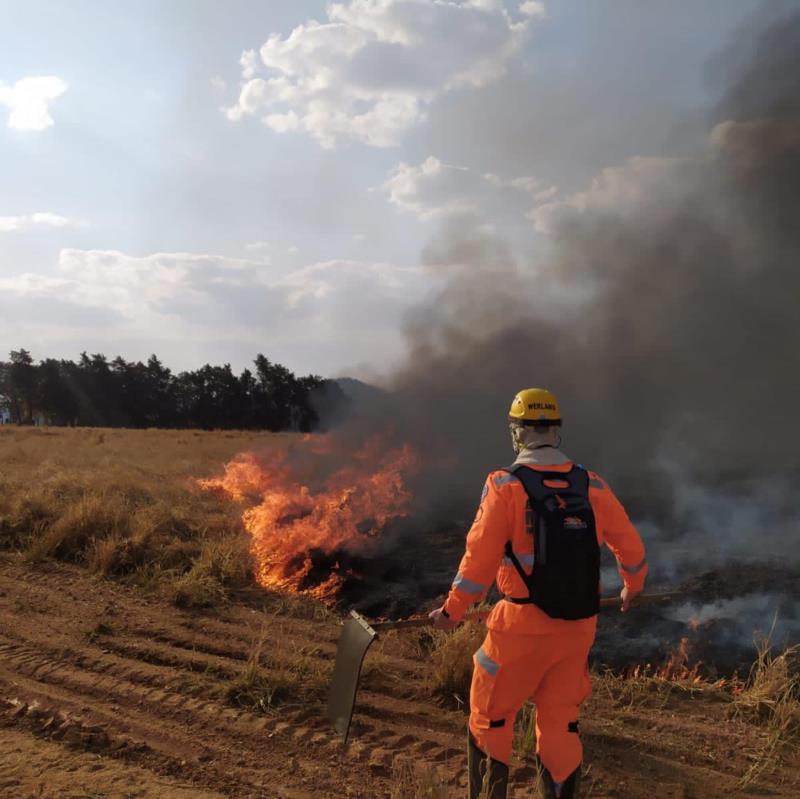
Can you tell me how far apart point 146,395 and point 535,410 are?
2547 inches

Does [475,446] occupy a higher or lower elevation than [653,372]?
lower

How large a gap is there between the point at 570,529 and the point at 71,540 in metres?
7.56

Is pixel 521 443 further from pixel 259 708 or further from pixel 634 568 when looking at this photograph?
pixel 259 708

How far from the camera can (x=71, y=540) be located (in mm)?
8188

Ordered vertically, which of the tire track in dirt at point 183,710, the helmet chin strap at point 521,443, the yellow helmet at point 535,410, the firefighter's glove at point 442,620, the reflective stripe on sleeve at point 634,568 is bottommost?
the tire track in dirt at point 183,710

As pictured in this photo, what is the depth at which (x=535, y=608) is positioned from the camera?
293 centimetres

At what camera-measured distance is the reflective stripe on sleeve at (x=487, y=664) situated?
9.66ft

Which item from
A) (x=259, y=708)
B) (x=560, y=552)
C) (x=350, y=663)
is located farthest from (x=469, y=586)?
(x=259, y=708)

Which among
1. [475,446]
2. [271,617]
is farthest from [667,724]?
[475,446]

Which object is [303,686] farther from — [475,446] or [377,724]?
[475,446]

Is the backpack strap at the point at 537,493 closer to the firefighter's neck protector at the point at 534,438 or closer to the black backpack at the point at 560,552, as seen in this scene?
the black backpack at the point at 560,552

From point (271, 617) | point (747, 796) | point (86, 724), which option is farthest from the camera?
point (271, 617)

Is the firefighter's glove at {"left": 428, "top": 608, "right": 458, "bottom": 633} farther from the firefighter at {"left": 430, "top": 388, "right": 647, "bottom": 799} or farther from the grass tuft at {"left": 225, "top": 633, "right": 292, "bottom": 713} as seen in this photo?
the grass tuft at {"left": 225, "top": 633, "right": 292, "bottom": 713}

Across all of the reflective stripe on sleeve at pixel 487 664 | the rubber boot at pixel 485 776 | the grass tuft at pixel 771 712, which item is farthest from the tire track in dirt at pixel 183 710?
the grass tuft at pixel 771 712
